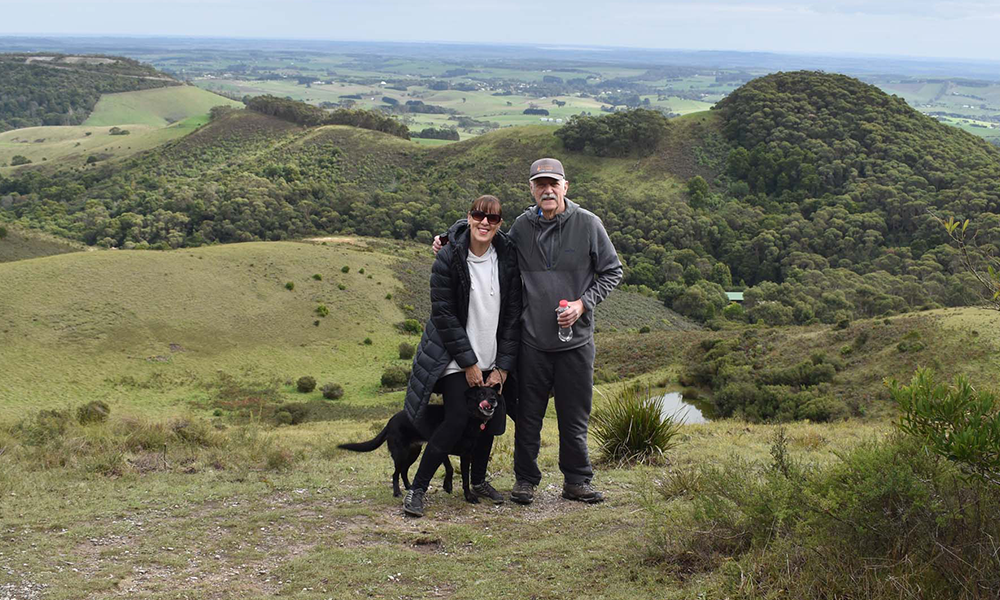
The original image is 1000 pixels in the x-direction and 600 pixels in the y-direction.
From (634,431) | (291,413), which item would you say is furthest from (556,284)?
(291,413)

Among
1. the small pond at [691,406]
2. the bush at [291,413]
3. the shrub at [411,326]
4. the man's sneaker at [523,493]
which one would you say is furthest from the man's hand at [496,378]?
the shrub at [411,326]

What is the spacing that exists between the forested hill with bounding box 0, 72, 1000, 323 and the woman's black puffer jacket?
45.3 meters

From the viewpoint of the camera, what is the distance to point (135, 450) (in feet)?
26.9

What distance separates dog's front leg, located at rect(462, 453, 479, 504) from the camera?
19.1ft

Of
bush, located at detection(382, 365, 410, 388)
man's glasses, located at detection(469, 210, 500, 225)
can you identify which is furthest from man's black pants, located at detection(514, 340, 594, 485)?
bush, located at detection(382, 365, 410, 388)

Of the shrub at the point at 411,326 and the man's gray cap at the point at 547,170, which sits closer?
the man's gray cap at the point at 547,170

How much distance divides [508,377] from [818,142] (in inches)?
3094

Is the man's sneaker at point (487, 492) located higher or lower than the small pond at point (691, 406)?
higher

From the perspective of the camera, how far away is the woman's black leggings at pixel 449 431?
17.5ft

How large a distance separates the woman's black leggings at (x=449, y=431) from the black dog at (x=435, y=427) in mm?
54

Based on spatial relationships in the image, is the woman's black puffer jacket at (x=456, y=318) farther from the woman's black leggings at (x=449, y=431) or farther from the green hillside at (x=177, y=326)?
the green hillside at (x=177, y=326)

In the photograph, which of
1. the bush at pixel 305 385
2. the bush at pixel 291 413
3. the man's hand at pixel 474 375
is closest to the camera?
the man's hand at pixel 474 375

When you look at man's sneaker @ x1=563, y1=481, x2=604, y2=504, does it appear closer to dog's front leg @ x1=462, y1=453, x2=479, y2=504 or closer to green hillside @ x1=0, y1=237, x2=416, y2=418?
dog's front leg @ x1=462, y1=453, x2=479, y2=504

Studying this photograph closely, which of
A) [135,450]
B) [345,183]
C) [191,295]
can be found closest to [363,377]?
[191,295]
